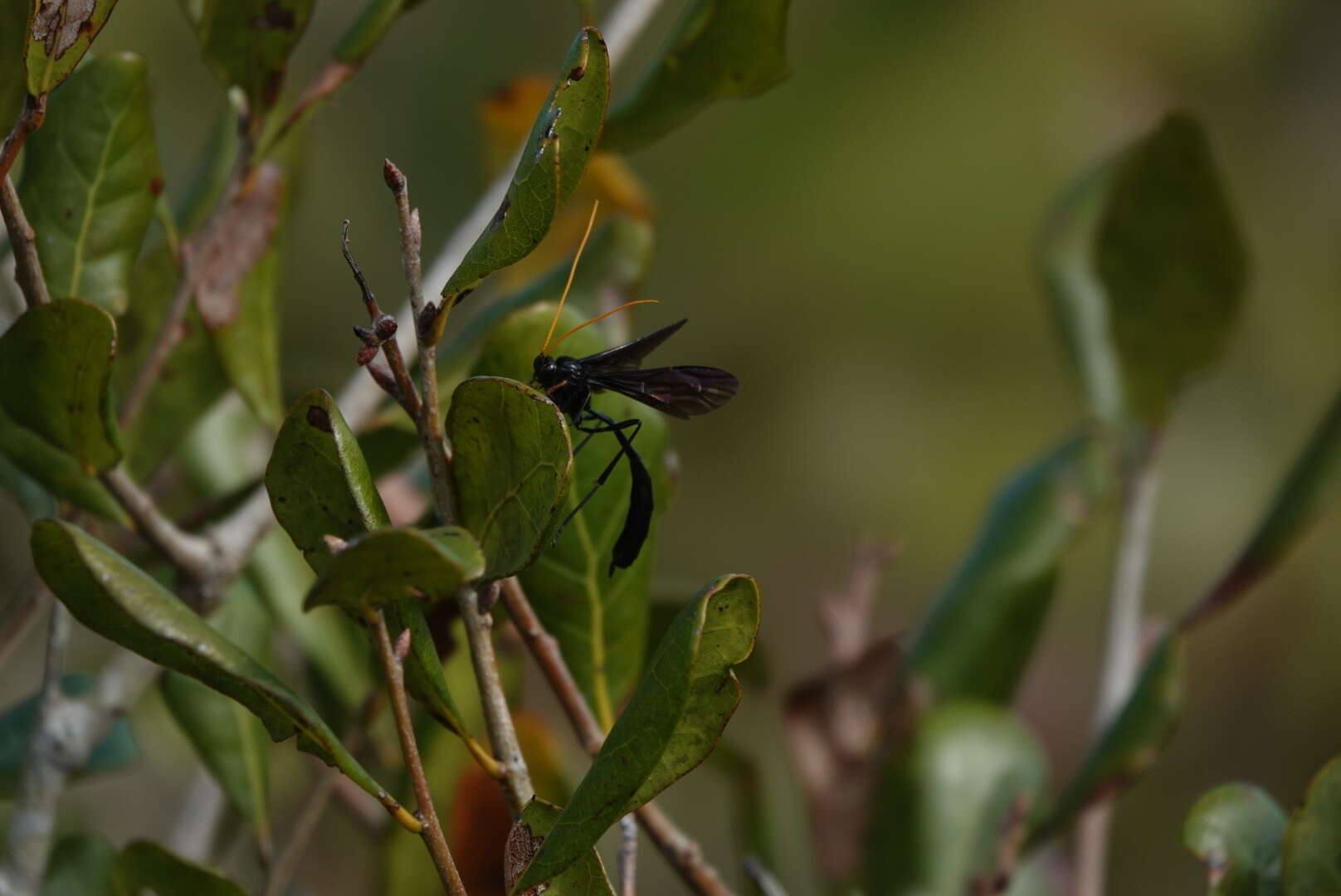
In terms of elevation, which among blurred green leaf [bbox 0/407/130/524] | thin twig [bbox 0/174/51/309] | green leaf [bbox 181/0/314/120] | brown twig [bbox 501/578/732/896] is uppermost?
green leaf [bbox 181/0/314/120]

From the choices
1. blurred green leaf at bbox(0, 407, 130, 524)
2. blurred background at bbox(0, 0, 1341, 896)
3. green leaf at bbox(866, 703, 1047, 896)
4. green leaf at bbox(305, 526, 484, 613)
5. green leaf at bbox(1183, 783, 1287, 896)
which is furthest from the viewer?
blurred background at bbox(0, 0, 1341, 896)

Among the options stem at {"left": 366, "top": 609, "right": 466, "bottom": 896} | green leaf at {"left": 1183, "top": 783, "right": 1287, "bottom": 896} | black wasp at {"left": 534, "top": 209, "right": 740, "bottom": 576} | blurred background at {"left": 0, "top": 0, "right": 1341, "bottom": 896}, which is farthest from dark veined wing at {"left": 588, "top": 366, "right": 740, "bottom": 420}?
blurred background at {"left": 0, "top": 0, "right": 1341, "bottom": 896}

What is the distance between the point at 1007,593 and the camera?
113cm

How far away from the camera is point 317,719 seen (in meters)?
0.58

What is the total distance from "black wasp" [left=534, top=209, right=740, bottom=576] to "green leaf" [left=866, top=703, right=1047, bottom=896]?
0.43 m

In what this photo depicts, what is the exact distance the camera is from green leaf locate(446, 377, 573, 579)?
1.81ft

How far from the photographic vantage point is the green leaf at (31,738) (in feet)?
2.89

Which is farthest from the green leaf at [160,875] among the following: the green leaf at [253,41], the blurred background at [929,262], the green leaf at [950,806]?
the blurred background at [929,262]

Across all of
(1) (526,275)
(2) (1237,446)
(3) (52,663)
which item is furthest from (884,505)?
(3) (52,663)

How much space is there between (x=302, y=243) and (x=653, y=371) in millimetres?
2409

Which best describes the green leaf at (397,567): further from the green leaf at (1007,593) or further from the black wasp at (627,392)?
the green leaf at (1007,593)

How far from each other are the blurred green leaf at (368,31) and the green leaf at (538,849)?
0.53m

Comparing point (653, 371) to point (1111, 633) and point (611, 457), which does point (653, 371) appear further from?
point (1111, 633)

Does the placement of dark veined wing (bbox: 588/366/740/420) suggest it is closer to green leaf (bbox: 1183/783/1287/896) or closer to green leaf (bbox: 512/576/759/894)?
green leaf (bbox: 512/576/759/894)
